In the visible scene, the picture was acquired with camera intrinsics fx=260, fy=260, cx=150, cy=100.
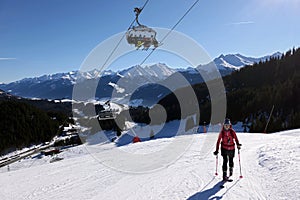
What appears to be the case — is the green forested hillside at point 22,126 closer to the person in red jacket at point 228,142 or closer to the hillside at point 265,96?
the hillside at point 265,96

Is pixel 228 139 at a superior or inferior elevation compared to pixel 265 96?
inferior

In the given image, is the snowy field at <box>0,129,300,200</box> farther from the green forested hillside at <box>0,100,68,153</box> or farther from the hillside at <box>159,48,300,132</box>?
the green forested hillside at <box>0,100,68,153</box>

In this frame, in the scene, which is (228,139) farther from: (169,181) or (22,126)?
(22,126)

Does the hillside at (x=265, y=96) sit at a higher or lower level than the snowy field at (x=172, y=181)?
higher

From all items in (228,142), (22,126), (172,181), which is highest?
(22,126)

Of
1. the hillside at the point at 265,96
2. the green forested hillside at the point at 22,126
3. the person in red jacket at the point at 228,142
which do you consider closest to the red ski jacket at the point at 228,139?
the person in red jacket at the point at 228,142

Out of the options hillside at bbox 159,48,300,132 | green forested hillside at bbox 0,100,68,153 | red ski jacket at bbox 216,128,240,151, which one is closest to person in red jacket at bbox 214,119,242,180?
red ski jacket at bbox 216,128,240,151

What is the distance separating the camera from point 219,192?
292 inches

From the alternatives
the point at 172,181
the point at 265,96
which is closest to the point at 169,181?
the point at 172,181

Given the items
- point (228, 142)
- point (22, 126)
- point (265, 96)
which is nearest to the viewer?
point (228, 142)

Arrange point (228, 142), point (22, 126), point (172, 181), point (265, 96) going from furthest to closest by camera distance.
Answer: point (22, 126) → point (265, 96) → point (172, 181) → point (228, 142)

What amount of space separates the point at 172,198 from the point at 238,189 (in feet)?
6.35

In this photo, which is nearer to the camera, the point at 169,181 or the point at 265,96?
the point at 169,181

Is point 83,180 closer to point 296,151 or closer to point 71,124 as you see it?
point 296,151
